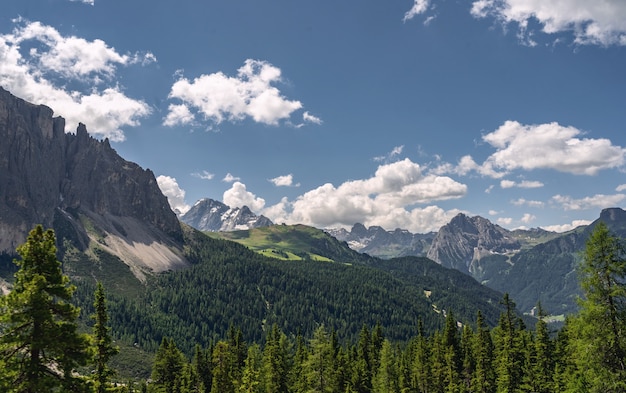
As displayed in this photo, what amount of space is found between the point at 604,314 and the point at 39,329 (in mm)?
31999

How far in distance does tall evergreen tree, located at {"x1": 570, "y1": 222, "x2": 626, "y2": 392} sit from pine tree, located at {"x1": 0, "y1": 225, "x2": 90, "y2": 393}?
29490 millimetres

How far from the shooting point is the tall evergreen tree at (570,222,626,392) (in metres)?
29.0

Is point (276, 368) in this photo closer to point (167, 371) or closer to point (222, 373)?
point (222, 373)

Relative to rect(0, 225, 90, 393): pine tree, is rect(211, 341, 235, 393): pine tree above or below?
below

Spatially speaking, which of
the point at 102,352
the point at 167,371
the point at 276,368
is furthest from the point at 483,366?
the point at 102,352

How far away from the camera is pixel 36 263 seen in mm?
21281

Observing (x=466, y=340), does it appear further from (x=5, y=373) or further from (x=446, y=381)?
(x=5, y=373)

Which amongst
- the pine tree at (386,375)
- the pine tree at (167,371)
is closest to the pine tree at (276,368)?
the pine tree at (167,371)

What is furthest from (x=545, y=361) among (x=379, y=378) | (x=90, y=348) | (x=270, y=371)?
(x=90, y=348)

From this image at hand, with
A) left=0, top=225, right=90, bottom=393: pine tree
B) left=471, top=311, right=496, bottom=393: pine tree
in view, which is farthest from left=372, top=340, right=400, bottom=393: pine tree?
left=0, top=225, right=90, bottom=393: pine tree

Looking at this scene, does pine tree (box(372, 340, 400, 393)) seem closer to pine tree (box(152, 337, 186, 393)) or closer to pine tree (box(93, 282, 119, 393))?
pine tree (box(152, 337, 186, 393))

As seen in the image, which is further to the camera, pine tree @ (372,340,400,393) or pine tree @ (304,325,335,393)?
pine tree @ (372,340,400,393)

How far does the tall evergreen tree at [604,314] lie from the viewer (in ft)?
95.2

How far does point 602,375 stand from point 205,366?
69.8m
